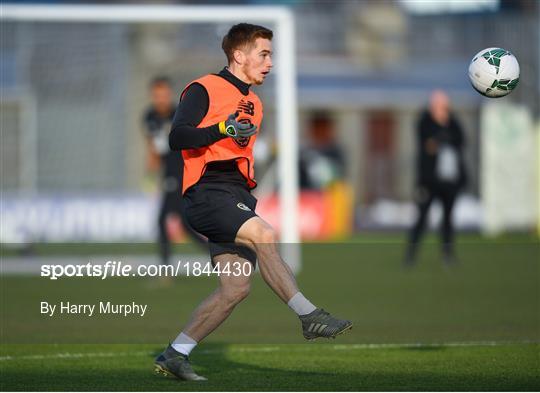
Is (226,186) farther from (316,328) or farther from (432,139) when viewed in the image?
(432,139)

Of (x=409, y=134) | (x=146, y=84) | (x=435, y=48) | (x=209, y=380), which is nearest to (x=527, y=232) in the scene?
(x=146, y=84)

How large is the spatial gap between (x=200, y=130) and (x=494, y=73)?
2.33m

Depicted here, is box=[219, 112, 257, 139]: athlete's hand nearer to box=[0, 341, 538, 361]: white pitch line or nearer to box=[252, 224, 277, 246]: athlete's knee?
box=[252, 224, 277, 246]: athlete's knee

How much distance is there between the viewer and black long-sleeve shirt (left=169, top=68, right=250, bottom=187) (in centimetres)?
721

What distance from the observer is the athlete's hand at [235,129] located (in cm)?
710

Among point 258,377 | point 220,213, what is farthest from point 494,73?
point 258,377

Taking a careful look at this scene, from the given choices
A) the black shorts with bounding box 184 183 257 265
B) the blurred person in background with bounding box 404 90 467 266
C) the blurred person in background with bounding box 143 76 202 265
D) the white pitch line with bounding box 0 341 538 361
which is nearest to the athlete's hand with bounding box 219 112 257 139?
the black shorts with bounding box 184 183 257 265

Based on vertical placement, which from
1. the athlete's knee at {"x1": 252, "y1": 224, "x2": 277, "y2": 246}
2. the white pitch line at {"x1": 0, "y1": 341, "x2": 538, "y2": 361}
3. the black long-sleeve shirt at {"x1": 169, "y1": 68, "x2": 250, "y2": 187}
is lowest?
the white pitch line at {"x1": 0, "y1": 341, "x2": 538, "y2": 361}

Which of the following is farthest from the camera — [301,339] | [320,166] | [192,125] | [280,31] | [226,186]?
[320,166]

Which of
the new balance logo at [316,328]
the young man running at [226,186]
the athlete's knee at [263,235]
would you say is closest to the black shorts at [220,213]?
the young man running at [226,186]

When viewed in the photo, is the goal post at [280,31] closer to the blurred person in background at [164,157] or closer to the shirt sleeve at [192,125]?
the blurred person in background at [164,157]

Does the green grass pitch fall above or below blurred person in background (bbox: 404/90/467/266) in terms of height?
below

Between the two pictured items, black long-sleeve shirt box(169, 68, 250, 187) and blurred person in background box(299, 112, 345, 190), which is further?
blurred person in background box(299, 112, 345, 190)

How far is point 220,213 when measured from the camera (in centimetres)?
741
